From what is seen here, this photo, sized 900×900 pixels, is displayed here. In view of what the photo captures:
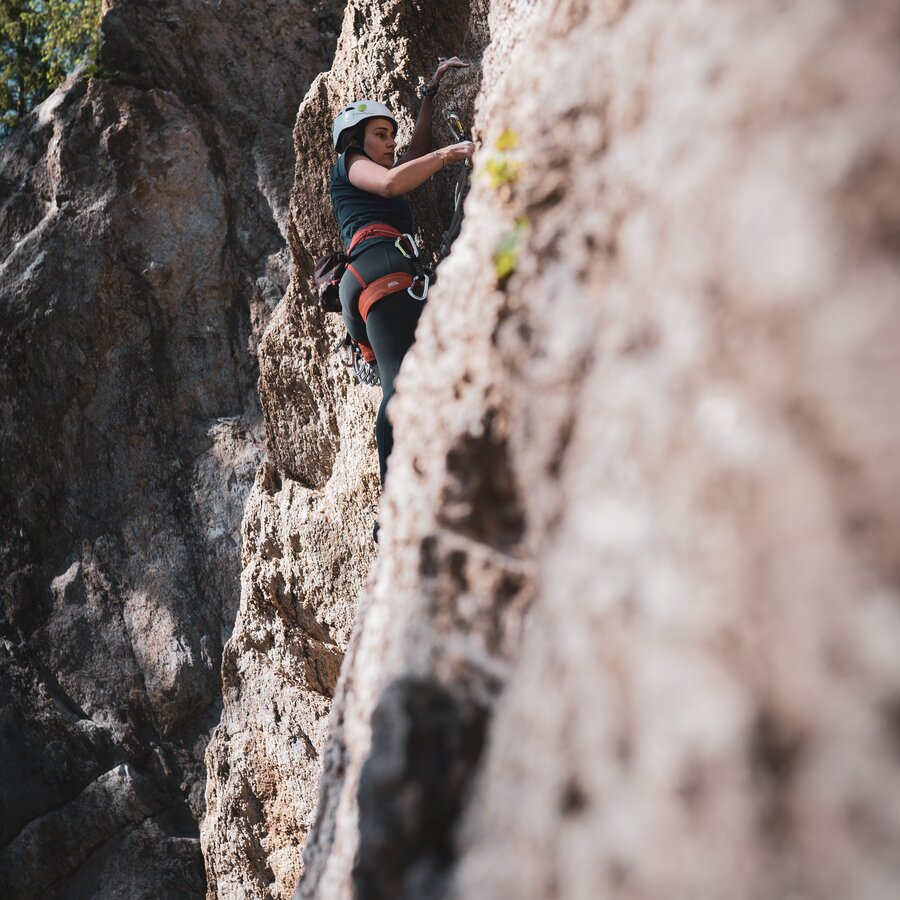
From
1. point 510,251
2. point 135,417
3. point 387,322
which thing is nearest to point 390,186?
point 387,322

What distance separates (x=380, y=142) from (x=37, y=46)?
762cm

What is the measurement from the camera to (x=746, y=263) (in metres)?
1.26

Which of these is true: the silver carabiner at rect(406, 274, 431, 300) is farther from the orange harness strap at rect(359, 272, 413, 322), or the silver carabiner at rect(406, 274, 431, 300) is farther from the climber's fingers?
the climber's fingers

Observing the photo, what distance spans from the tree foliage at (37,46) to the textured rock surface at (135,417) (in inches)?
57.0

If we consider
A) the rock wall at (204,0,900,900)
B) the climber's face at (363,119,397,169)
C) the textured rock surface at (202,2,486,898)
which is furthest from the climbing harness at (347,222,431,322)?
the rock wall at (204,0,900,900)

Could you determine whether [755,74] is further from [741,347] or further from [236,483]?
[236,483]

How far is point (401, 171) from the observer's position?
11.9ft

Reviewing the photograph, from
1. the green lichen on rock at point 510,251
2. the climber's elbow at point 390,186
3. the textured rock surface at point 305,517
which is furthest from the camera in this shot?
the textured rock surface at point 305,517

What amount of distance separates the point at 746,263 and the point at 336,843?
1636 millimetres

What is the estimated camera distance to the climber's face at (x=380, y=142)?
3.93 metres

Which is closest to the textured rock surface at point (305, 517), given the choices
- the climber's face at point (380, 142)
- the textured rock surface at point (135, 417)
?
the climber's face at point (380, 142)

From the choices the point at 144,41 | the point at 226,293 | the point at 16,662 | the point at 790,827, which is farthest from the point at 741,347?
the point at 144,41

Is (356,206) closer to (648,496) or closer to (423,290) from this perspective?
(423,290)

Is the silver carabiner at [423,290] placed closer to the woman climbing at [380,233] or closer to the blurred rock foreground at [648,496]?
the woman climbing at [380,233]
